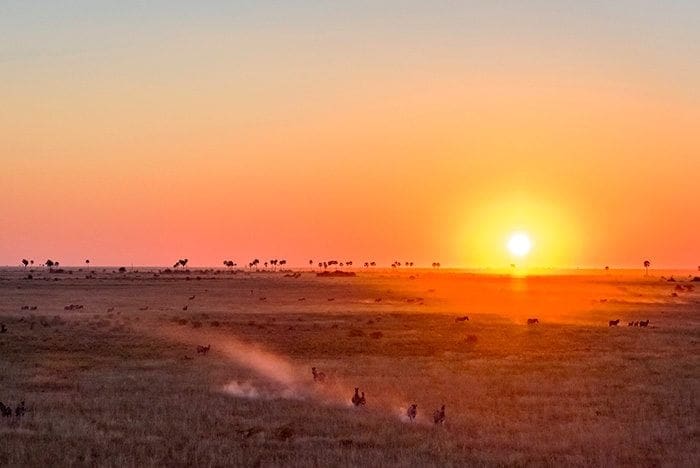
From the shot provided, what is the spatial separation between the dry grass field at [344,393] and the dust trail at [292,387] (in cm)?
9

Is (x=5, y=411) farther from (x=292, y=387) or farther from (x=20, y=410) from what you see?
(x=292, y=387)

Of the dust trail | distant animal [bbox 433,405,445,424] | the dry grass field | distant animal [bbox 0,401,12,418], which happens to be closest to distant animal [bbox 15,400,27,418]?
distant animal [bbox 0,401,12,418]

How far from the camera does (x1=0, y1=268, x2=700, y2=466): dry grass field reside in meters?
18.2

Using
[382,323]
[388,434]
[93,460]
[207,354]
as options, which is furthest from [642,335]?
[93,460]

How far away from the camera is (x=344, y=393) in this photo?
2605 centimetres

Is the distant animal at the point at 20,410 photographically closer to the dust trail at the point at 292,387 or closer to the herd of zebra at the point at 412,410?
the dust trail at the point at 292,387

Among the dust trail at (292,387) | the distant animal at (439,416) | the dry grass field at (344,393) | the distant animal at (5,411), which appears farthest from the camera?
the dust trail at (292,387)

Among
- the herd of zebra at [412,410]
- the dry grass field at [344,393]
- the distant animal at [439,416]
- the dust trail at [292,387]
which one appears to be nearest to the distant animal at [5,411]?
the dry grass field at [344,393]

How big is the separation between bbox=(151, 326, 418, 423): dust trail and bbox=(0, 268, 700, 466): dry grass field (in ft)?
0.28

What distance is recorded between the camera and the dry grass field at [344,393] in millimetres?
18172

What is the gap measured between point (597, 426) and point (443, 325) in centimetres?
3242

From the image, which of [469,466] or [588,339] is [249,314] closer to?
[588,339]

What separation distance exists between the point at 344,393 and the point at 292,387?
1.98 metres

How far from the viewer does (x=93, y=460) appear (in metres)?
17.1
